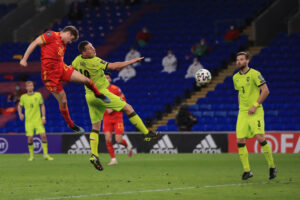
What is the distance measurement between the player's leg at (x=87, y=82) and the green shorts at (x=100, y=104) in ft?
0.45

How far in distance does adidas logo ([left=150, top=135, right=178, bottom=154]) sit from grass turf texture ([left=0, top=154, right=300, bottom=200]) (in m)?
5.38

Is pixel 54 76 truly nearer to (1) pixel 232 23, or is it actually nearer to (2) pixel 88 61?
(2) pixel 88 61

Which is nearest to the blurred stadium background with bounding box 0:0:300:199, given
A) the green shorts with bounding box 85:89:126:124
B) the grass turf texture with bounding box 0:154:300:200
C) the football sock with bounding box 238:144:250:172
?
the grass turf texture with bounding box 0:154:300:200

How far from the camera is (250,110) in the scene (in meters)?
11.6

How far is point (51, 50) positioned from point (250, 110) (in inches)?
150

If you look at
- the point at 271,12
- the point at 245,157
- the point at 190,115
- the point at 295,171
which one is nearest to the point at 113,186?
the point at 245,157

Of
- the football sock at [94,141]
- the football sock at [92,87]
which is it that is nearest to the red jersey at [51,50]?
the football sock at [92,87]

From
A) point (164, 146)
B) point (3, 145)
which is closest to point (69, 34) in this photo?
point (164, 146)

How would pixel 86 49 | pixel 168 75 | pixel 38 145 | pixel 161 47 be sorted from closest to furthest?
pixel 86 49 → pixel 38 145 → pixel 168 75 → pixel 161 47

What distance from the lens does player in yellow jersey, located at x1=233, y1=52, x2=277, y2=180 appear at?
38.6ft

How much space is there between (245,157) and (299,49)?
15.4m

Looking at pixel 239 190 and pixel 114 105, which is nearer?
pixel 239 190

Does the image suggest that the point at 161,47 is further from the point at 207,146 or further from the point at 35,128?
the point at 35,128

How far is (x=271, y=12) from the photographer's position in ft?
94.0
